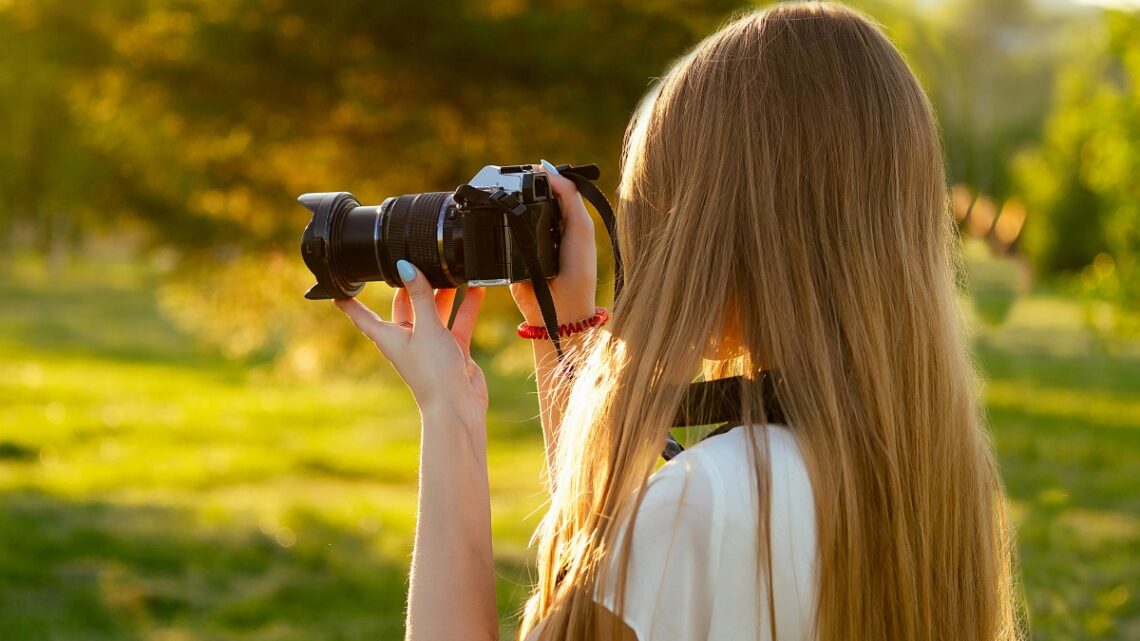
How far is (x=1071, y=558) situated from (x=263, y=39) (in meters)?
5.62

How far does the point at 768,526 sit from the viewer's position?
1.35 meters

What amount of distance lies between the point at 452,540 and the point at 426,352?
30 cm

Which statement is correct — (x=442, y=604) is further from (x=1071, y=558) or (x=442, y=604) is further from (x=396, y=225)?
(x=1071, y=558)

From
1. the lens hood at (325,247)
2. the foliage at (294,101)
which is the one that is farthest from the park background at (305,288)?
the lens hood at (325,247)

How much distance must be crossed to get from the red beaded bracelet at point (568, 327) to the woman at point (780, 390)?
1.25ft

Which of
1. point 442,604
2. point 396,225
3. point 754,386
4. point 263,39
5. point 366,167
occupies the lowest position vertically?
point 442,604

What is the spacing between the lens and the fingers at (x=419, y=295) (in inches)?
71.1

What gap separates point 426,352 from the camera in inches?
69.8

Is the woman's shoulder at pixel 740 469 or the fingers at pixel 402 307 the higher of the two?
the fingers at pixel 402 307

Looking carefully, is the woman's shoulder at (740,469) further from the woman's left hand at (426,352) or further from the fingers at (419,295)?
the fingers at (419,295)

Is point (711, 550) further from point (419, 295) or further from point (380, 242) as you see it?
point (380, 242)

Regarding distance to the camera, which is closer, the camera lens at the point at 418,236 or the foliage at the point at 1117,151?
the camera lens at the point at 418,236

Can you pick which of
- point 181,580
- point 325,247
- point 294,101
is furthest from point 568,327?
point 294,101

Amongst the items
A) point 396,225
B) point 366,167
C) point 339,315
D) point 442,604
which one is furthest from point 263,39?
point 442,604
